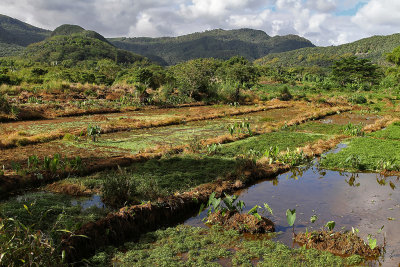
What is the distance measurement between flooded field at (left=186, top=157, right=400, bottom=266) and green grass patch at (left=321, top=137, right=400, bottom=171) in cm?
42

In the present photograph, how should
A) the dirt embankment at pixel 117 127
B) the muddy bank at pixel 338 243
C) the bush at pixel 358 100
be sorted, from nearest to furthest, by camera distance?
the muddy bank at pixel 338 243, the dirt embankment at pixel 117 127, the bush at pixel 358 100

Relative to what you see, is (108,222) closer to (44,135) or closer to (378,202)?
(378,202)

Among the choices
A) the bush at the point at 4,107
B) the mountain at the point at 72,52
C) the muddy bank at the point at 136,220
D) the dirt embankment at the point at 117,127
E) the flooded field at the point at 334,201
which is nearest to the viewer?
the muddy bank at the point at 136,220

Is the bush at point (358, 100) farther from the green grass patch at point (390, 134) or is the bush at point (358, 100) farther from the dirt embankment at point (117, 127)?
the green grass patch at point (390, 134)

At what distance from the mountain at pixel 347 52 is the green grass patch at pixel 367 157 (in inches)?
4844

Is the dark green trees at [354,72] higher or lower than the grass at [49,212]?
higher

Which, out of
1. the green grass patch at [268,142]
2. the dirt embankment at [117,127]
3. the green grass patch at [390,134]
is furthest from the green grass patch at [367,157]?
the dirt embankment at [117,127]

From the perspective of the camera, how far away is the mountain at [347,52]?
134 meters

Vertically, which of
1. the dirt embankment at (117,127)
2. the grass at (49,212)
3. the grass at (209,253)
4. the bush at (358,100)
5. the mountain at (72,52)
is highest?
the mountain at (72,52)

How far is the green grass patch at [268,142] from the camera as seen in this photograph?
12.6 meters

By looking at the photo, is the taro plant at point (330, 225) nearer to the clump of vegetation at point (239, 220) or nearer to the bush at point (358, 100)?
the clump of vegetation at point (239, 220)

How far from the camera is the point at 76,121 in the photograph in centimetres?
1908

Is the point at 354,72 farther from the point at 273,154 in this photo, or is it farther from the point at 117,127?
the point at 273,154

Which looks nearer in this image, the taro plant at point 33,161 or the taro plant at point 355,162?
the taro plant at point 33,161
